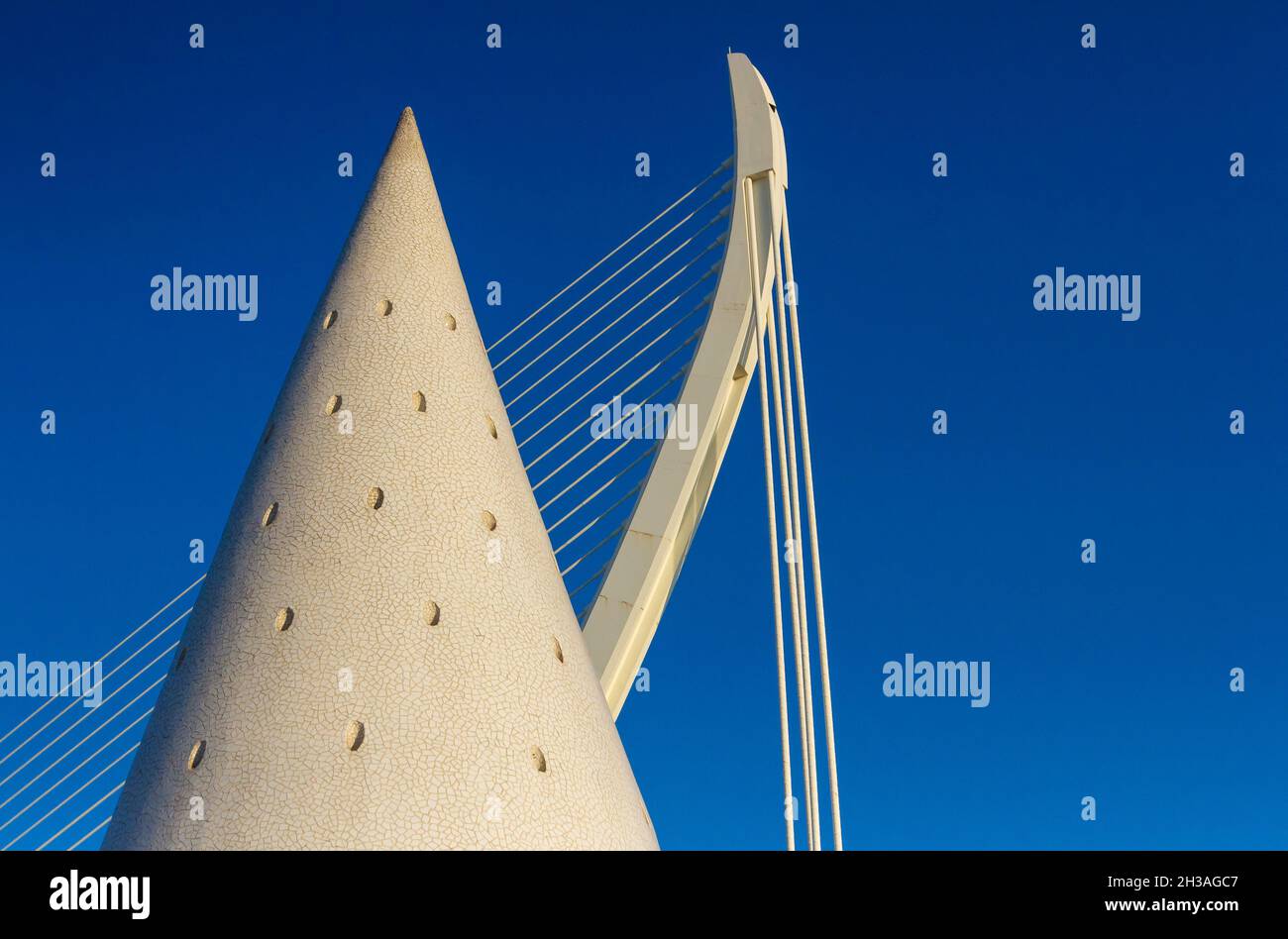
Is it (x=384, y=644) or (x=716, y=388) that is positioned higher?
(x=716, y=388)

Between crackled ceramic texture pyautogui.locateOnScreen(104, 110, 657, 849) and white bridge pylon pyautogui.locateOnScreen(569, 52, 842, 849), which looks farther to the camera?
white bridge pylon pyautogui.locateOnScreen(569, 52, 842, 849)

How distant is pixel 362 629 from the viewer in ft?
28.6

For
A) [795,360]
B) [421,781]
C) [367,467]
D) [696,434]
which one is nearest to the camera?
[421,781]

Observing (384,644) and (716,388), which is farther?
(716,388)

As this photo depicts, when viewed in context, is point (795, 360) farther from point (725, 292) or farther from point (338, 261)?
point (338, 261)

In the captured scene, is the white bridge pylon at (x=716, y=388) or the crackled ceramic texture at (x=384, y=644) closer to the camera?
the crackled ceramic texture at (x=384, y=644)

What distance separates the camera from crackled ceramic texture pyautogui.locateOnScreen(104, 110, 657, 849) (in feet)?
26.9

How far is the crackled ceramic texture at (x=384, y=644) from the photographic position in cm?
820

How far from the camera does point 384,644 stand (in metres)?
8.66

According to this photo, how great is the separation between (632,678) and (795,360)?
3987 mm

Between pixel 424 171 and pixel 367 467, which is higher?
pixel 424 171

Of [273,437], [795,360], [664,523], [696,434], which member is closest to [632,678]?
[664,523]
